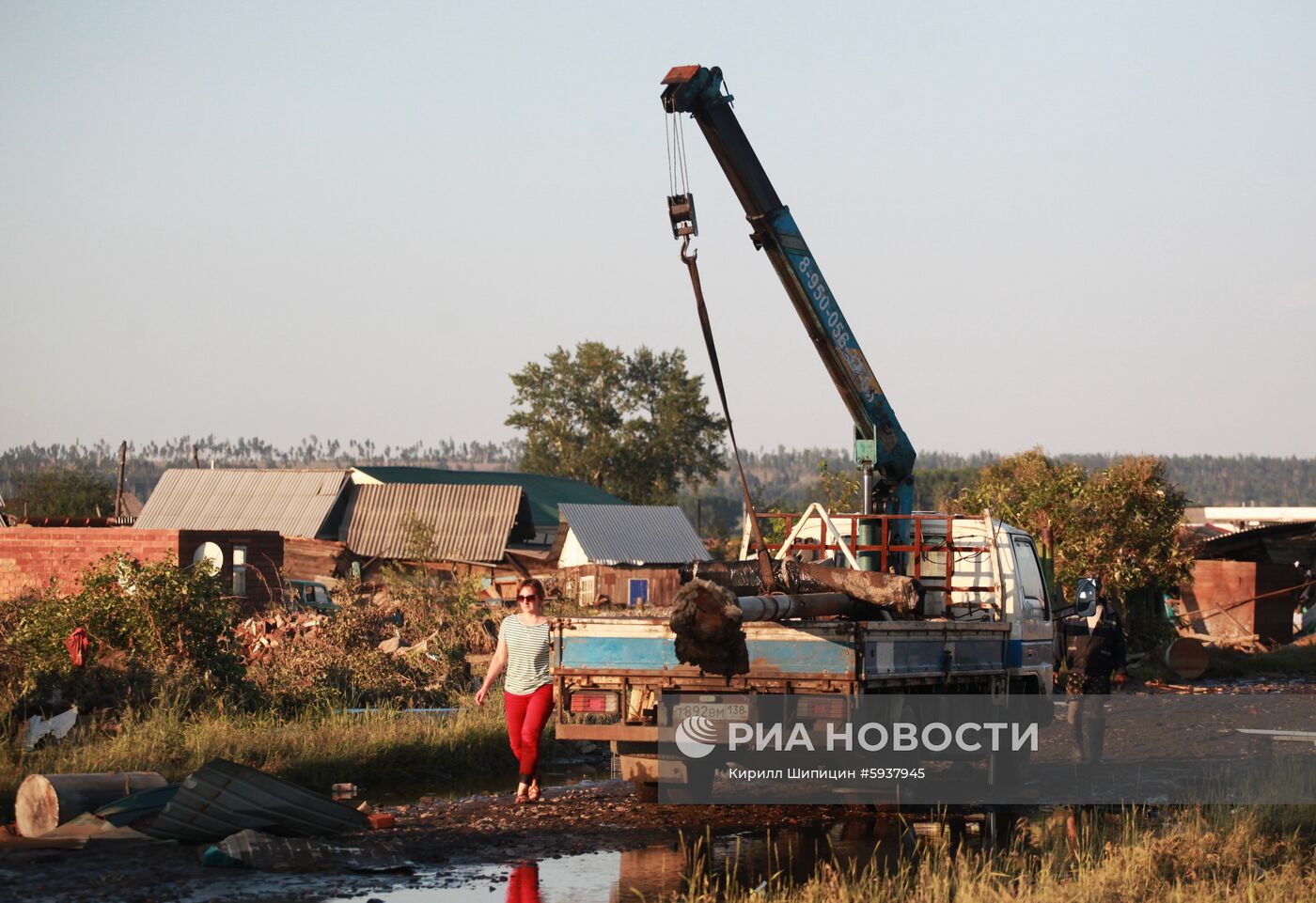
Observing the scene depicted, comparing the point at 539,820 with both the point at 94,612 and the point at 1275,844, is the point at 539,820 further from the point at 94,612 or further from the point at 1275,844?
the point at 94,612

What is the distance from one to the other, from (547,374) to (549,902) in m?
74.6

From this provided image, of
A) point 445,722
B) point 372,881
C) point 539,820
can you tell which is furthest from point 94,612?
point 372,881

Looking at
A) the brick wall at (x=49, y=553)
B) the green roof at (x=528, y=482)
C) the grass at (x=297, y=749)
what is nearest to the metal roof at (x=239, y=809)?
the grass at (x=297, y=749)

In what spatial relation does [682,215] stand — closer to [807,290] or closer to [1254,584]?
[807,290]

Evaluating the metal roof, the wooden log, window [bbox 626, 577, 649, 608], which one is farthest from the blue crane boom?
window [bbox 626, 577, 649, 608]

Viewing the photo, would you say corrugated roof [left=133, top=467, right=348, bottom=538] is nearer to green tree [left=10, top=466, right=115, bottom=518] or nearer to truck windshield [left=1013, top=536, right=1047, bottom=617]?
green tree [left=10, top=466, right=115, bottom=518]

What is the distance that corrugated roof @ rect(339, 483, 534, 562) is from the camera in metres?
51.8

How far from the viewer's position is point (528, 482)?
63750 mm

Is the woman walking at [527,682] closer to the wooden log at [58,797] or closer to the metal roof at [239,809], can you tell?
the metal roof at [239,809]

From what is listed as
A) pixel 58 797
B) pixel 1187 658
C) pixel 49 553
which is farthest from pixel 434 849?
pixel 49 553

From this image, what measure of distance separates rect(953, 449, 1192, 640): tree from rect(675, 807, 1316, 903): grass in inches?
752

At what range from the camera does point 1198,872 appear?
9289 millimetres

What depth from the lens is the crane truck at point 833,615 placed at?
11078 millimetres

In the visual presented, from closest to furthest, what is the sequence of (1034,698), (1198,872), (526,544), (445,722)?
(1198,872)
(1034,698)
(445,722)
(526,544)
